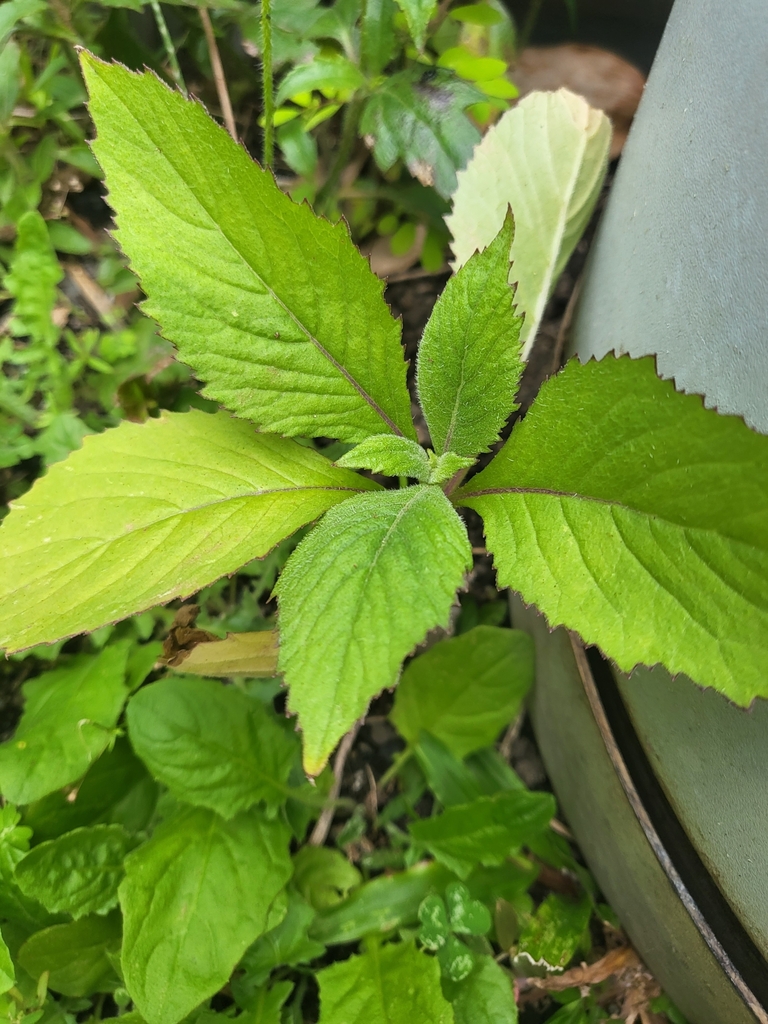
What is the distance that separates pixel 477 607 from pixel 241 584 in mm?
384

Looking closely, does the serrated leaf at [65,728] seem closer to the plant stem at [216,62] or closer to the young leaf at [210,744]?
the young leaf at [210,744]

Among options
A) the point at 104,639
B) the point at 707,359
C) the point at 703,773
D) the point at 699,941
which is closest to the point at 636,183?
the point at 707,359

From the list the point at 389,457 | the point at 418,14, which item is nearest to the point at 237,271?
the point at 389,457

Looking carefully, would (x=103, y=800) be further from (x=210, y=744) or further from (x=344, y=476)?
(x=344, y=476)

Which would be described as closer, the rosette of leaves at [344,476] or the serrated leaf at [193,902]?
the rosette of leaves at [344,476]

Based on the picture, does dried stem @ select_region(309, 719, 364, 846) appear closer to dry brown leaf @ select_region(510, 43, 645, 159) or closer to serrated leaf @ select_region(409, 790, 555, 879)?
serrated leaf @ select_region(409, 790, 555, 879)

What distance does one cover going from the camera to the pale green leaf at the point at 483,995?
0.82 m

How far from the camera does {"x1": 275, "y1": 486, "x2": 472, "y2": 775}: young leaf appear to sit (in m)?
0.49

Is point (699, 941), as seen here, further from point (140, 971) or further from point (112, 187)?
point (112, 187)

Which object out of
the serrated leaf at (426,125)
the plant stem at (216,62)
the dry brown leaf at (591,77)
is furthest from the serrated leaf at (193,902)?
the dry brown leaf at (591,77)

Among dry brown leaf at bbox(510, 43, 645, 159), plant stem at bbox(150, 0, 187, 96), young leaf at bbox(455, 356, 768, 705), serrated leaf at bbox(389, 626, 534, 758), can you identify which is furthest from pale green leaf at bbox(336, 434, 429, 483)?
dry brown leaf at bbox(510, 43, 645, 159)

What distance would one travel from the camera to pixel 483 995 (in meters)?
0.83

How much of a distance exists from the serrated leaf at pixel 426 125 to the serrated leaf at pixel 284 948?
946mm

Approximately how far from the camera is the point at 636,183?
0.72m
